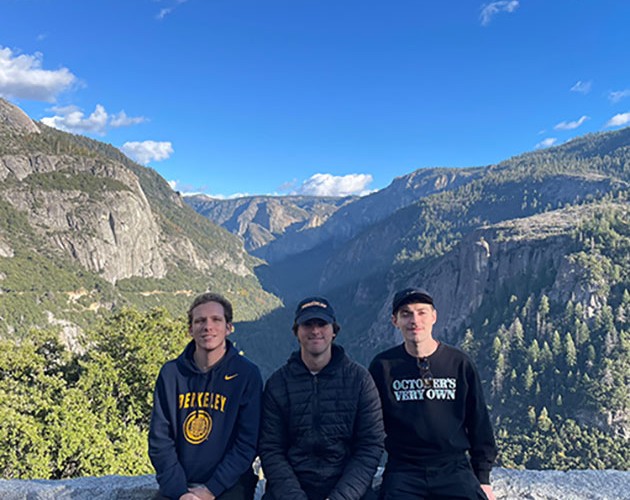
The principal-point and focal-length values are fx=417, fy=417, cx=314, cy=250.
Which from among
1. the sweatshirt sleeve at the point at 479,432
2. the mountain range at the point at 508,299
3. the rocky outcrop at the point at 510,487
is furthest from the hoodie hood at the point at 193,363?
the mountain range at the point at 508,299

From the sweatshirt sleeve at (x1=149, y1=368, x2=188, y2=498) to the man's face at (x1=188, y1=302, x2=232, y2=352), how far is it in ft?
2.39

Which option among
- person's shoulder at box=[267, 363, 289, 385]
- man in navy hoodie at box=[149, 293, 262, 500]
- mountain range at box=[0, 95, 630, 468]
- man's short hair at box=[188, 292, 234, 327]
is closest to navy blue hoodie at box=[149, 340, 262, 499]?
man in navy hoodie at box=[149, 293, 262, 500]

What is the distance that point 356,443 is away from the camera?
529 cm

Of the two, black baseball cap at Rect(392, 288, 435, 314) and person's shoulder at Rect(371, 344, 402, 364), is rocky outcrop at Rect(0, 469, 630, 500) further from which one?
black baseball cap at Rect(392, 288, 435, 314)

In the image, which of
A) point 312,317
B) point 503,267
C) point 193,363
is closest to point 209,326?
point 193,363

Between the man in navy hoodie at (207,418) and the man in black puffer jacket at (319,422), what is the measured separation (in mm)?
306

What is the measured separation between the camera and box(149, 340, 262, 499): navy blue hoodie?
528cm

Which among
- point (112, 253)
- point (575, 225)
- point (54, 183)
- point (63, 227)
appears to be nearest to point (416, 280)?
point (575, 225)

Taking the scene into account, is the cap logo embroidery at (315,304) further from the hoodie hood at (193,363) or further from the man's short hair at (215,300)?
the hoodie hood at (193,363)

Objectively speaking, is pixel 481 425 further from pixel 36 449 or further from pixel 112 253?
pixel 112 253

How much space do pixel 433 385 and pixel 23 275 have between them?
175633mm

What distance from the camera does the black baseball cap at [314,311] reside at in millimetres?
5309

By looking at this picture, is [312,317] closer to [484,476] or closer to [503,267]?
[484,476]

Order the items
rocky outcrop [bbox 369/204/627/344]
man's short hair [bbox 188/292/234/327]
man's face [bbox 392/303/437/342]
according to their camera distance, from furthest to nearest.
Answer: rocky outcrop [bbox 369/204/627/344] → man's short hair [bbox 188/292/234/327] → man's face [bbox 392/303/437/342]
